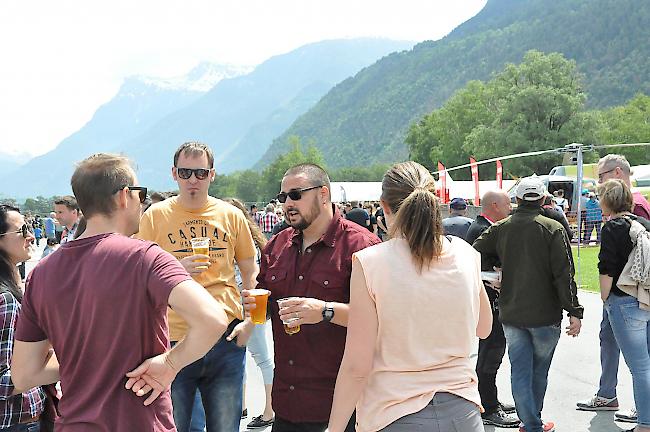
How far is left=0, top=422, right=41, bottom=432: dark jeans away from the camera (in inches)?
115

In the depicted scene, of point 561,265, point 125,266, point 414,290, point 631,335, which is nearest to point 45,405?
point 125,266

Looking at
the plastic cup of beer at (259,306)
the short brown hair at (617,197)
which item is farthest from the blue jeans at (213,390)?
the short brown hair at (617,197)

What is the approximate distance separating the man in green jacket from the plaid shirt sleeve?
338 centimetres

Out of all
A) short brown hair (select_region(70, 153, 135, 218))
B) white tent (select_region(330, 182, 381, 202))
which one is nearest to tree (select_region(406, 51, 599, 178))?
white tent (select_region(330, 182, 381, 202))

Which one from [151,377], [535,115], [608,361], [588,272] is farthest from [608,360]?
[535,115]

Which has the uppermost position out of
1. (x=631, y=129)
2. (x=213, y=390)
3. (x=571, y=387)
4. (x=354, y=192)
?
(x=631, y=129)

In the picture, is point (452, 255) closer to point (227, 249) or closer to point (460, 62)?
point (227, 249)

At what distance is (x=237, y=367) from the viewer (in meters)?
3.96

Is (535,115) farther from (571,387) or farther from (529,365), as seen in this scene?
(529,365)

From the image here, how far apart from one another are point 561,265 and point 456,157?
7889 cm

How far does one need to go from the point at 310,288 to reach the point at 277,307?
236 mm

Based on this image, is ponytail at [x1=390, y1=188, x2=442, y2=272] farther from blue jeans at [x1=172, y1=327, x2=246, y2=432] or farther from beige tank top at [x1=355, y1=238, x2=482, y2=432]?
blue jeans at [x1=172, y1=327, x2=246, y2=432]

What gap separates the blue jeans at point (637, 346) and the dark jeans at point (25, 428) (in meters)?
4.20

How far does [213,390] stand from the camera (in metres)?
3.88
